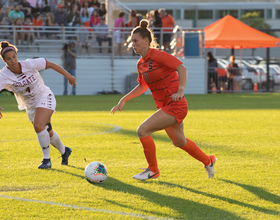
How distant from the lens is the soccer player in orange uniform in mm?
5133

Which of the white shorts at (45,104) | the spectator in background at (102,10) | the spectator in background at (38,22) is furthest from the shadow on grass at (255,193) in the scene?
the spectator in background at (102,10)

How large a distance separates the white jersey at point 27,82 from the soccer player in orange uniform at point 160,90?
5.23 feet

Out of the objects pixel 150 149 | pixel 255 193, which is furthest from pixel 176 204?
pixel 150 149

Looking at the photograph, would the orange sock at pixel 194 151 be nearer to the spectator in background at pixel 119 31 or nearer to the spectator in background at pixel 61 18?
the spectator in background at pixel 119 31

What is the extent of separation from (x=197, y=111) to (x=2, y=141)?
7027 mm

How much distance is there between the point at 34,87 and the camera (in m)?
6.15

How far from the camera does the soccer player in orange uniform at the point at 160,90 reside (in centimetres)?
513

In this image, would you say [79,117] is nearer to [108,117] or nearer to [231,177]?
[108,117]

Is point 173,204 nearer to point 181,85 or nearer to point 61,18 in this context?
point 181,85

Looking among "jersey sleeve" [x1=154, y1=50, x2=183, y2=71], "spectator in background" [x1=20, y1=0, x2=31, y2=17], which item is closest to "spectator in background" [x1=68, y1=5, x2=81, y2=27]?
"spectator in background" [x1=20, y1=0, x2=31, y2=17]

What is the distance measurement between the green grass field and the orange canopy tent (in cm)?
1328

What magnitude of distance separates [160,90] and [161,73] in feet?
0.66

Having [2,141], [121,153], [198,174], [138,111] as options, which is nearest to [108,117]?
[138,111]

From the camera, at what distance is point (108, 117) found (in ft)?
40.9
